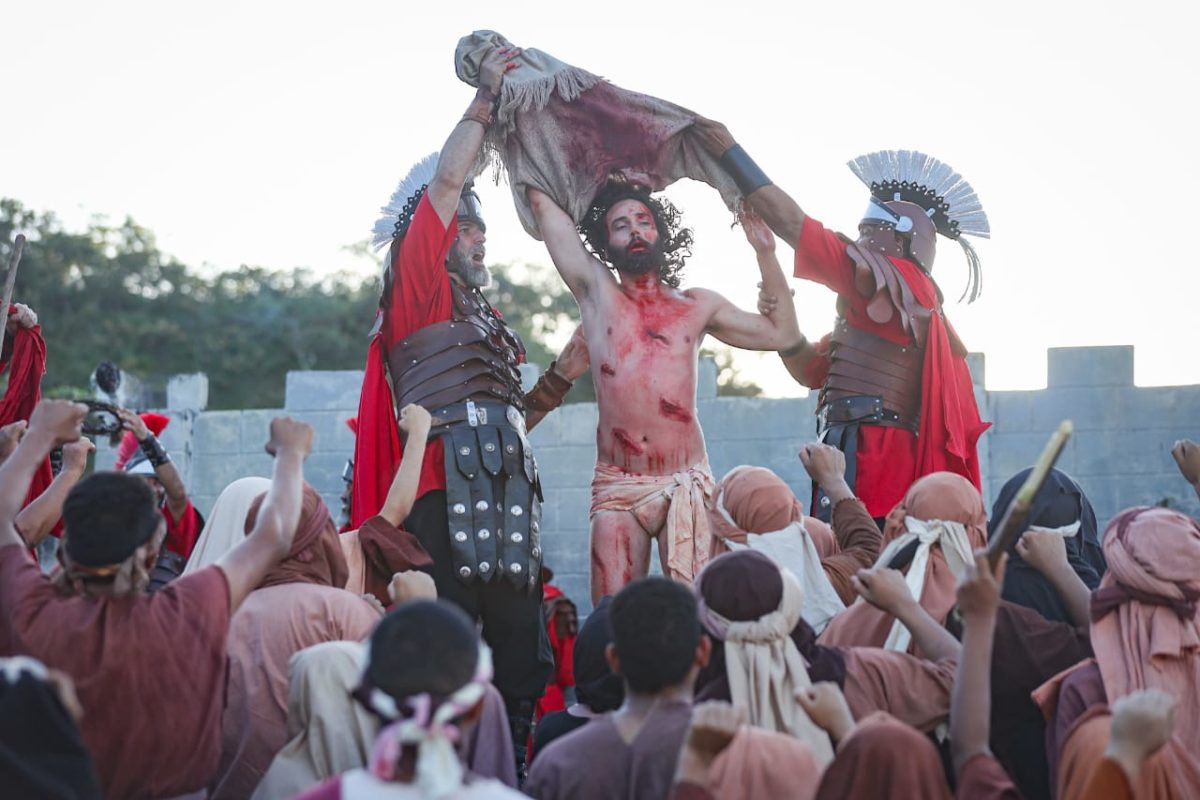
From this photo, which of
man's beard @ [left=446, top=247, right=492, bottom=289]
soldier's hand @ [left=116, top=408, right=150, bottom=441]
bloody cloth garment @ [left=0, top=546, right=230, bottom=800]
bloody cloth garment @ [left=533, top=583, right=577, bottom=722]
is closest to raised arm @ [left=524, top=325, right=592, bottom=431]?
man's beard @ [left=446, top=247, right=492, bottom=289]

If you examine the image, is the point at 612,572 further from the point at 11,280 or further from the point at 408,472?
the point at 11,280

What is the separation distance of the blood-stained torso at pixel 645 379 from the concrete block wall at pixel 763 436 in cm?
378

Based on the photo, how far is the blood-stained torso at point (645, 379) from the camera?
6.25 meters

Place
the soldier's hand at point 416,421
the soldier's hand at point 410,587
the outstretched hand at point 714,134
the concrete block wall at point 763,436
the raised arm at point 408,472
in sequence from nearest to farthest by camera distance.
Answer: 1. the soldier's hand at point 410,587
2. the raised arm at point 408,472
3. the soldier's hand at point 416,421
4. the outstretched hand at point 714,134
5. the concrete block wall at point 763,436

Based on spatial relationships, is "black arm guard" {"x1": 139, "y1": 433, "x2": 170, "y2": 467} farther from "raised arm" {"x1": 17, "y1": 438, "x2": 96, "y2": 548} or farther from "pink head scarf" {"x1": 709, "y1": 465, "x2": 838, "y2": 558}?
"pink head scarf" {"x1": 709, "y1": 465, "x2": 838, "y2": 558}

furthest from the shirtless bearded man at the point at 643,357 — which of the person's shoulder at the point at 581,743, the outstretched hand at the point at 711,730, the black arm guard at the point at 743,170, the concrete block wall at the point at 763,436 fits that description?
the concrete block wall at the point at 763,436

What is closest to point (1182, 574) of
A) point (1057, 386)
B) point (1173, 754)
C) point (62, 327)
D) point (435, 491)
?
point (1173, 754)

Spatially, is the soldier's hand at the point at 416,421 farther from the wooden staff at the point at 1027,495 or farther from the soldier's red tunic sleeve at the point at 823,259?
the wooden staff at the point at 1027,495

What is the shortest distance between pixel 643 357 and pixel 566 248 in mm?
542

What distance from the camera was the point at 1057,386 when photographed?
33.4ft

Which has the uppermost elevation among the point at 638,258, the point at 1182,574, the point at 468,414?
the point at 638,258

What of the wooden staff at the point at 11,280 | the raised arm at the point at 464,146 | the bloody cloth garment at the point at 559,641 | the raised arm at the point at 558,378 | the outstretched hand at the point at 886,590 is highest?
the raised arm at the point at 464,146

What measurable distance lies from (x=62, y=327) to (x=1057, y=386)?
18306 millimetres

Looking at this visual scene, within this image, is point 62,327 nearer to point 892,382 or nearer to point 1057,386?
point 1057,386
